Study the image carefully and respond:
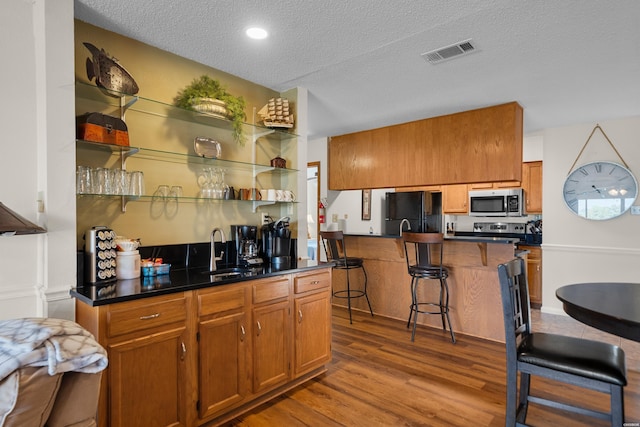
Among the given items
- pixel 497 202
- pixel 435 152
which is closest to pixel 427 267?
pixel 435 152

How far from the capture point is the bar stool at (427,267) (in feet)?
11.5

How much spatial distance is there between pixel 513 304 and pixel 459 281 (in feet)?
6.49

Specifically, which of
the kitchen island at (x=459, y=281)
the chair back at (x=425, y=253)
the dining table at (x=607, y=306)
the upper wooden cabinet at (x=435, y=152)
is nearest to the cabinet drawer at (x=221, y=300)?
the dining table at (x=607, y=306)

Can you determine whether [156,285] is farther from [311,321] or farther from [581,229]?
[581,229]

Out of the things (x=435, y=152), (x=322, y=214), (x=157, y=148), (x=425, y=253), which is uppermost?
(x=435, y=152)

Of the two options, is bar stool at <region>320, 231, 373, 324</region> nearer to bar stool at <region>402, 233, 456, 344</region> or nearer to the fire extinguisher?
bar stool at <region>402, 233, 456, 344</region>

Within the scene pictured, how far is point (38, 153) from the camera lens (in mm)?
1859

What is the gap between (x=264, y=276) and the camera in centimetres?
230

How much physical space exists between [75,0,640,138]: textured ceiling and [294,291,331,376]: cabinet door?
1.80 m

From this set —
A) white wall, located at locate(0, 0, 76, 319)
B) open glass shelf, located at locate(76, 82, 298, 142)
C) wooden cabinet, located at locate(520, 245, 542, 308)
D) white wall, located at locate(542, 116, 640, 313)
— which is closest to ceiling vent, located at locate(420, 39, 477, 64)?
open glass shelf, located at locate(76, 82, 298, 142)

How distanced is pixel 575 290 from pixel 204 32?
2705 mm

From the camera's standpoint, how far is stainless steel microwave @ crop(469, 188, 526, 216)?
5238 mm

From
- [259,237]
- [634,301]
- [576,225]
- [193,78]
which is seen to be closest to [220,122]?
[193,78]

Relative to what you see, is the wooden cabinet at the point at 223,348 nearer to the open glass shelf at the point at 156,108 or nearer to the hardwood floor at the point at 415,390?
the hardwood floor at the point at 415,390
